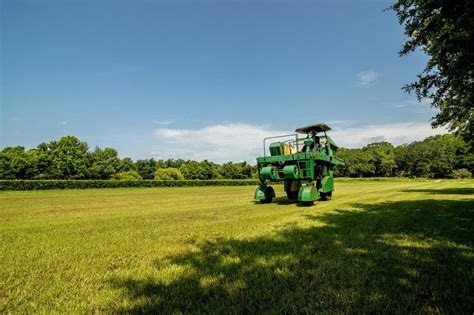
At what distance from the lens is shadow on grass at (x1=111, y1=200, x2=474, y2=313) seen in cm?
285

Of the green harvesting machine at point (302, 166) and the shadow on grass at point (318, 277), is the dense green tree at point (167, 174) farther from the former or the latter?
the shadow on grass at point (318, 277)

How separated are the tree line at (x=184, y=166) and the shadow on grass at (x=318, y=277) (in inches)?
1142

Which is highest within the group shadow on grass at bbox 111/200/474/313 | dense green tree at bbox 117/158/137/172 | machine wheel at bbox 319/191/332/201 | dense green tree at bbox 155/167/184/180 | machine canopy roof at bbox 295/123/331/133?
dense green tree at bbox 117/158/137/172

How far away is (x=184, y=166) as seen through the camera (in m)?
121

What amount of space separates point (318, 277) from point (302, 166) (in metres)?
9.86

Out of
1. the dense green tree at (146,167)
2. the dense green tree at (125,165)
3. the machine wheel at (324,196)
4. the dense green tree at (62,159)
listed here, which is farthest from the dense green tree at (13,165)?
the machine wheel at (324,196)

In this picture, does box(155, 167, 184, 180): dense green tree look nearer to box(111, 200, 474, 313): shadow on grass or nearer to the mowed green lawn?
the mowed green lawn

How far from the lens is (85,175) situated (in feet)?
242

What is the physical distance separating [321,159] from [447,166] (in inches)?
4466

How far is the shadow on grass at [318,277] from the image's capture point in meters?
2.85

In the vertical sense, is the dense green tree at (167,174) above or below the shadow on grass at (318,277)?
above

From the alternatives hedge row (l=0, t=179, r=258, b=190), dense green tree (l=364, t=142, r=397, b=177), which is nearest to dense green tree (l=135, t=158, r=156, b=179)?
→ hedge row (l=0, t=179, r=258, b=190)

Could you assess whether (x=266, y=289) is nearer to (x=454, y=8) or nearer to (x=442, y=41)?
(x=454, y=8)

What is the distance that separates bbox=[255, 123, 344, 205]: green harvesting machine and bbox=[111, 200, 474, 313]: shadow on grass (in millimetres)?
6850
